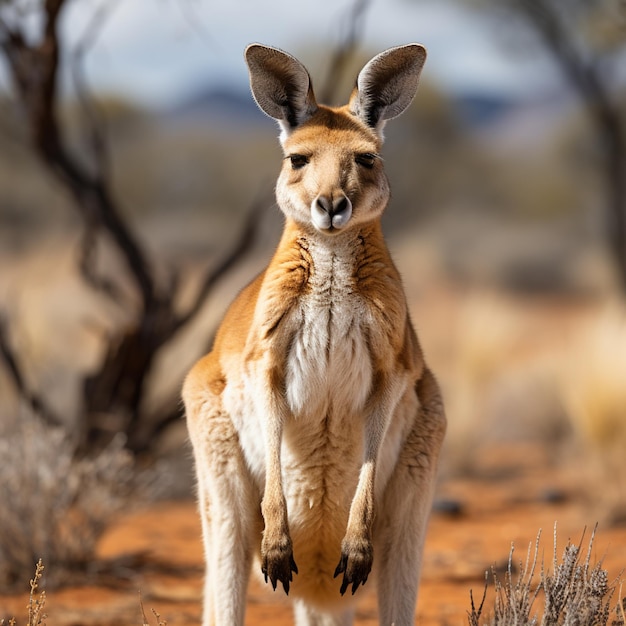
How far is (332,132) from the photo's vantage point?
12.7 feet

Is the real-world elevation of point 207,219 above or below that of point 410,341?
above

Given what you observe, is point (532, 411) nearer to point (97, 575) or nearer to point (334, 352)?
point (97, 575)

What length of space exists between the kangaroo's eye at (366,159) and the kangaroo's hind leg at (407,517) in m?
0.88

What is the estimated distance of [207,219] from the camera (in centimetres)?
3603

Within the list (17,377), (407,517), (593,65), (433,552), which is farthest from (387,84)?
(593,65)

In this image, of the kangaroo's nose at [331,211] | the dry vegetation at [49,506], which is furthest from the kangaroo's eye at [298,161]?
the dry vegetation at [49,506]

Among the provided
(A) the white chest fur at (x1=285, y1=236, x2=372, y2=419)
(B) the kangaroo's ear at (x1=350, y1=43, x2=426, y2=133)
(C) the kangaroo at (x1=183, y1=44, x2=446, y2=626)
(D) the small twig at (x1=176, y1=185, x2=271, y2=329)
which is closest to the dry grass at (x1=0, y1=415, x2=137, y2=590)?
(D) the small twig at (x1=176, y1=185, x2=271, y2=329)

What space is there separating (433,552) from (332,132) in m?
3.62

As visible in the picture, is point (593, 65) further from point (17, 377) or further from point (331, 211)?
point (331, 211)

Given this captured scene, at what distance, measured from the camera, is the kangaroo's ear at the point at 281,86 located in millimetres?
3871

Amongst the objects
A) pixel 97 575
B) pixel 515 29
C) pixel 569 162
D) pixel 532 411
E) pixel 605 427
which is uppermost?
pixel 569 162

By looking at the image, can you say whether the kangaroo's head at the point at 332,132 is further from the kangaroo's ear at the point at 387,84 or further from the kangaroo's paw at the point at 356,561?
the kangaroo's paw at the point at 356,561

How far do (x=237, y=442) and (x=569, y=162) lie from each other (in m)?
30.0

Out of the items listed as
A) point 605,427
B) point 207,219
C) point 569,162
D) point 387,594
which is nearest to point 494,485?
point 605,427
